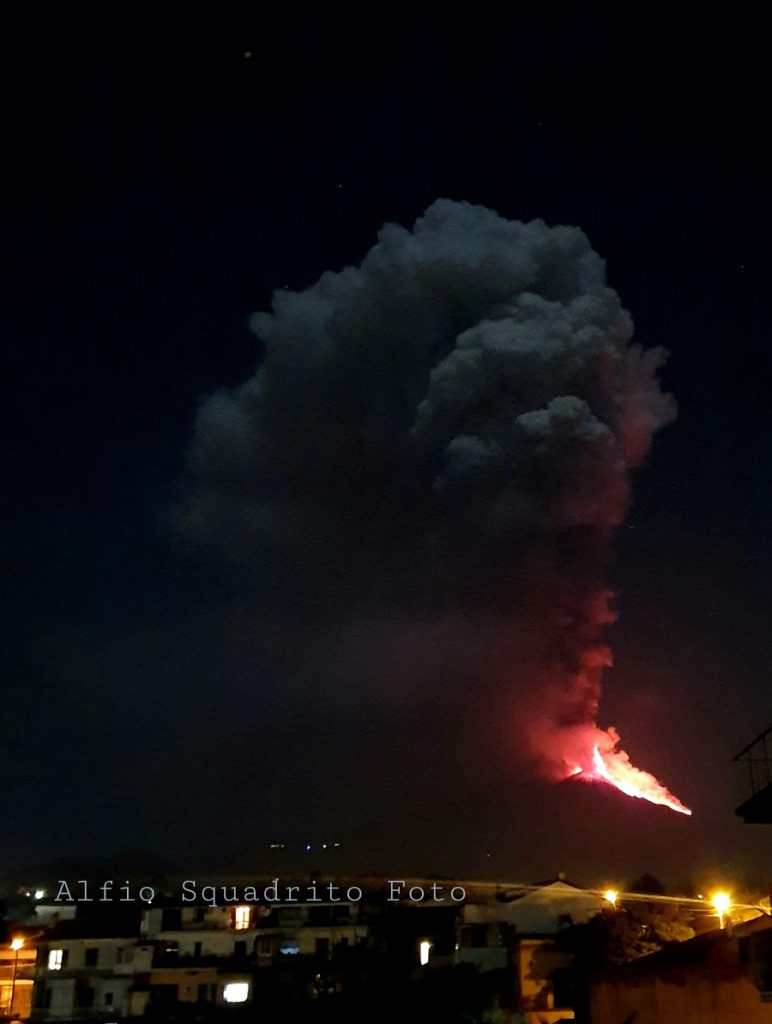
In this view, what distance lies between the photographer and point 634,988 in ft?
61.9

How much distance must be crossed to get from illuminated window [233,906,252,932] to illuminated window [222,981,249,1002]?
4.69m

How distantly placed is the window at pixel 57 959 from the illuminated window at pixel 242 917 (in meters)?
6.73

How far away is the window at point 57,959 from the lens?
39531 mm

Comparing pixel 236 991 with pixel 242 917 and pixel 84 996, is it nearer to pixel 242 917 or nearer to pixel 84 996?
pixel 242 917

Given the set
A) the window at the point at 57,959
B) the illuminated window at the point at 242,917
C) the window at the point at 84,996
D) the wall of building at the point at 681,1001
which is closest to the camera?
the wall of building at the point at 681,1001

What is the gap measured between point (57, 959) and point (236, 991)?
7.67 metres

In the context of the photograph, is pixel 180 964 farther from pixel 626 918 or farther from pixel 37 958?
pixel 626 918

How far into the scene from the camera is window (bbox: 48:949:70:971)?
39.5 m

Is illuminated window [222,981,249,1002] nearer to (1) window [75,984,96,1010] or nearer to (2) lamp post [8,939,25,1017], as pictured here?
(1) window [75,984,96,1010]

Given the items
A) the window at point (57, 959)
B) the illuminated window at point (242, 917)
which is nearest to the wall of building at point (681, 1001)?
the illuminated window at point (242, 917)

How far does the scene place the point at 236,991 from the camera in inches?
1470

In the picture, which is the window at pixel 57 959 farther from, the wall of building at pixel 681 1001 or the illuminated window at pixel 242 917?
the wall of building at pixel 681 1001

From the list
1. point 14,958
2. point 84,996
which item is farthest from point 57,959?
point 14,958

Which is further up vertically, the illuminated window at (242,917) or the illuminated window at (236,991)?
the illuminated window at (242,917)
